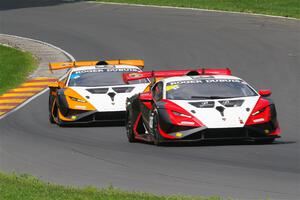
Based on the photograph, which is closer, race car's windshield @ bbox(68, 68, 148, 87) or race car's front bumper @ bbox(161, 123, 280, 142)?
race car's front bumper @ bbox(161, 123, 280, 142)

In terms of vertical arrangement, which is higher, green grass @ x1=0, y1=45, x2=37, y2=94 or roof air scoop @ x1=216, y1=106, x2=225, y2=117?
green grass @ x1=0, y1=45, x2=37, y2=94

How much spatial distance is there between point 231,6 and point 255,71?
17409mm

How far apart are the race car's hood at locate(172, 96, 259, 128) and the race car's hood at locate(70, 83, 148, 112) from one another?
427 centimetres

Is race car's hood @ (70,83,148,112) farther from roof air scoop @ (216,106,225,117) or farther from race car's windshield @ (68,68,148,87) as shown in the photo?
roof air scoop @ (216,106,225,117)

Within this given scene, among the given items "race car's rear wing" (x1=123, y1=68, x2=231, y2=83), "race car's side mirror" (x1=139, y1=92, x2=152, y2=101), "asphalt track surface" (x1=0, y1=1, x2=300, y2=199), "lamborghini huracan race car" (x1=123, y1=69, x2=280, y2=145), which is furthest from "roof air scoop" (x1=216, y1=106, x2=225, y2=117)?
"race car's rear wing" (x1=123, y1=68, x2=231, y2=83)

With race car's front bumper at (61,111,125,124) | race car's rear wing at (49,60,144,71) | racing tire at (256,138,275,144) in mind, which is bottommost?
racing tire at (256,138,275,144)

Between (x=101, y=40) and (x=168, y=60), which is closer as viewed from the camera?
(x=168, y=60)

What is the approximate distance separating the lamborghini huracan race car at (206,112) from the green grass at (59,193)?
4.36 metres

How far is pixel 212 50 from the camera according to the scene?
38.1 m

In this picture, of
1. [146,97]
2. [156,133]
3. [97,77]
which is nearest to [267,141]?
[156,133]

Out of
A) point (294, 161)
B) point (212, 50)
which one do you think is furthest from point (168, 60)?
point (294, 161)

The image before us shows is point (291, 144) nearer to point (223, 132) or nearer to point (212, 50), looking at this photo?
point (223, 132)

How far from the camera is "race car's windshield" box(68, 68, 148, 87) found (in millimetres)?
23094

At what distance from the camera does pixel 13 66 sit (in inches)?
1465
